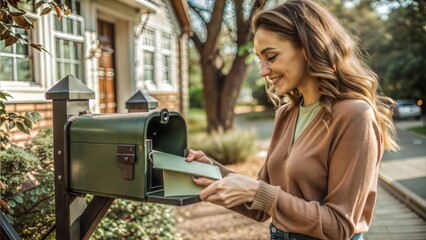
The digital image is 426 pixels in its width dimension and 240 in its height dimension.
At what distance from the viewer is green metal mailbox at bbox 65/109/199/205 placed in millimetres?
1632

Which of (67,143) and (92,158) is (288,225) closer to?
(92,158)

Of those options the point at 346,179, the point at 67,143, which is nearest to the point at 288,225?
the point at 346,179

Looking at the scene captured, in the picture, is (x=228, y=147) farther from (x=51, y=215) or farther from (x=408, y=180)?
(x=51, y=215)

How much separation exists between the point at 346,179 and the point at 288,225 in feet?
0.86

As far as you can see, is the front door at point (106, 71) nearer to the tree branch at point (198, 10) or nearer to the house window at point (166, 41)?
the house window at point (166, 41)

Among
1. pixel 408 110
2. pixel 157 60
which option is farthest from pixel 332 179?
pixel 408 110

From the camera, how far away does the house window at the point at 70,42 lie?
591 centimetres

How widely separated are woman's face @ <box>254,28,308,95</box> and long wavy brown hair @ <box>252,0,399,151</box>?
0.03 m

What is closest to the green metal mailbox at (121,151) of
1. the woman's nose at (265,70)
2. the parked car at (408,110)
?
the woman's nose at (265,70)

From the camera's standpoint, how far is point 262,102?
37.2m

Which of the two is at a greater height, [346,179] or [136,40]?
[136,40]

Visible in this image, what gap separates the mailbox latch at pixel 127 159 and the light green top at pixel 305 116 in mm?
690

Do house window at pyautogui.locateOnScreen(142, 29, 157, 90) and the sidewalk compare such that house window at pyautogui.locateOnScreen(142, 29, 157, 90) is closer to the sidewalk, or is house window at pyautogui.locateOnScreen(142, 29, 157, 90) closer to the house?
the house

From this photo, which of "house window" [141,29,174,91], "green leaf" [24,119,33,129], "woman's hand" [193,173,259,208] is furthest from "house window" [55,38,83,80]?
"woman's hand" [193,173,259,208]
